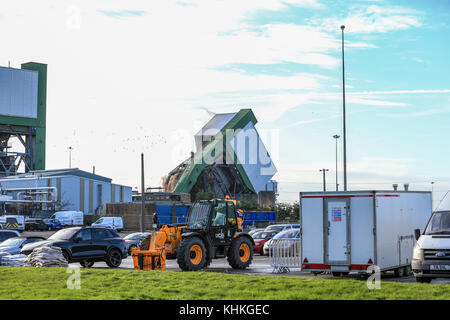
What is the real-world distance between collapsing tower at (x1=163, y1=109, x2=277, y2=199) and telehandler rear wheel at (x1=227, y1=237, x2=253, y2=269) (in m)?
64.9

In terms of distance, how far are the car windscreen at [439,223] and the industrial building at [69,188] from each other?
61.6 m

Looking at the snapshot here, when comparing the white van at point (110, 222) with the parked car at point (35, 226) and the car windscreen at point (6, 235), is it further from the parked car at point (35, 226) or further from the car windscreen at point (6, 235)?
the car windscreen at point (6, 235)

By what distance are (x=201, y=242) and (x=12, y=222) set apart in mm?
40523

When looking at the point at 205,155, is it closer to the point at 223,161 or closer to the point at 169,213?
the point at 223,161

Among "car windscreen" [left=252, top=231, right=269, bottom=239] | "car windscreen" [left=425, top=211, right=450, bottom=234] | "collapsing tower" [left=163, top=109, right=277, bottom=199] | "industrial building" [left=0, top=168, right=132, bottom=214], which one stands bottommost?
"car windscreen" [left=252, top=231, right=269, bottom=239]

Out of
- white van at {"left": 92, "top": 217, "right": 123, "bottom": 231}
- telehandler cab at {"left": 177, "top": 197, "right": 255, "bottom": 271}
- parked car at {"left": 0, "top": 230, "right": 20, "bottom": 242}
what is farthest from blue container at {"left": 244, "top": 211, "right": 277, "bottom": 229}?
telehandler cab at {"left": 177, "top": 197, "right": 255, "bottom": 271}

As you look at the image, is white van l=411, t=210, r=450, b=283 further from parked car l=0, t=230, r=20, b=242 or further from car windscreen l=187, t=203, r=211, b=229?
parked car l=0, t=230, r=20, b=242

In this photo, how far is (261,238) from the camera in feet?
113

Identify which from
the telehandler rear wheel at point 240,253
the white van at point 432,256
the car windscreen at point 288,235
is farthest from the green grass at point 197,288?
the car windscreen at point 288,235

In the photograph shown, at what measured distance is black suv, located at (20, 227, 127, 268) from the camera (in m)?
23.1

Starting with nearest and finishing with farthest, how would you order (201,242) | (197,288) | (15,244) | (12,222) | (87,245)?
(197,288) → (201,242) → (87,245) → (15,244) → (12,222)

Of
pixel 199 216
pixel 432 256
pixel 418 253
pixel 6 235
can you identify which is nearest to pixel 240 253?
pixel 199 216

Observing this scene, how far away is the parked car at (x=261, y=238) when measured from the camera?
33250 mm
